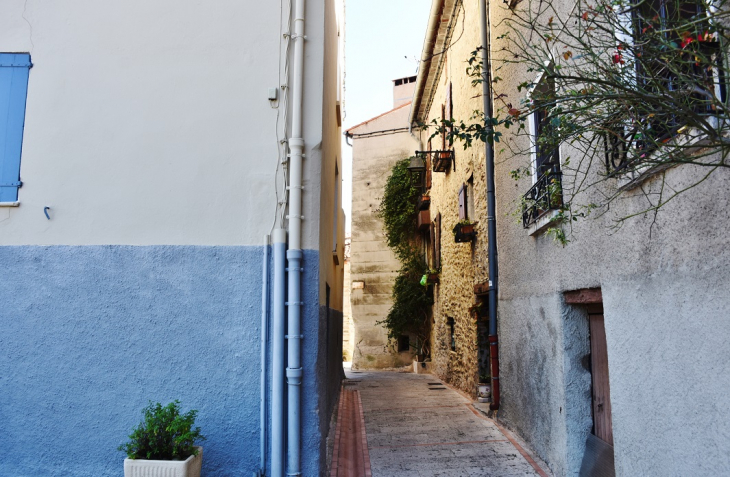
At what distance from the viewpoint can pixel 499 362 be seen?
8.12 metres

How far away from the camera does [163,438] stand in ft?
13.6

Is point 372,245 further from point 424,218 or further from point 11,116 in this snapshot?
point 11,116

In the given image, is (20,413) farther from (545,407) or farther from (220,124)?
(545,407)

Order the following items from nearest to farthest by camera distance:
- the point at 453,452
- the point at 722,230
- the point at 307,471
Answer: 1. the point at 722,230
2. the point at 307,471
3. the point at 453,452

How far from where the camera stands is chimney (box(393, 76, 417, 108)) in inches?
891

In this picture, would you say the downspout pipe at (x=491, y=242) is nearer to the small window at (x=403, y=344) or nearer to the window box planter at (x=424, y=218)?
the window box planter at (x=424, y=218)

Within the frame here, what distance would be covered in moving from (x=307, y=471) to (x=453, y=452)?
7.55ft

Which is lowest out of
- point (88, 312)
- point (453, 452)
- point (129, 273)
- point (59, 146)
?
point (453, 452)

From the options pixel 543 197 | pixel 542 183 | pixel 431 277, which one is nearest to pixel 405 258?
pixel 431 277

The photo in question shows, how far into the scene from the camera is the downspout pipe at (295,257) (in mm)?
4523

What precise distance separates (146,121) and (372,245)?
45.0 feet

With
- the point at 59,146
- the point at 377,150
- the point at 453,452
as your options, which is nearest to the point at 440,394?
the point at 453,452

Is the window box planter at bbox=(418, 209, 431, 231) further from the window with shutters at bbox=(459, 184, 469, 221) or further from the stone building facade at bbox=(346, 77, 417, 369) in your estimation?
the window with shutters at bbox=(459, 184, 469, 221)

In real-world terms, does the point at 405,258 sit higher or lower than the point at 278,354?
higher
